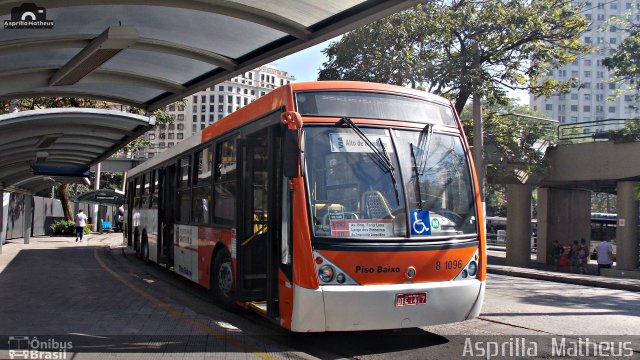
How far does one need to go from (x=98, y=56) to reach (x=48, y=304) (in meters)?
4.16

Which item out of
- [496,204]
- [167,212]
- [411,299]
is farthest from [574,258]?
[496,204]

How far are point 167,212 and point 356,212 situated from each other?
26.4ft

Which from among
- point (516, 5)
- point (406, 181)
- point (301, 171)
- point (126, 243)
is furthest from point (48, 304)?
point (516, 5)

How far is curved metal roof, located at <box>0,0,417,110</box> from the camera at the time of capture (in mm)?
7672

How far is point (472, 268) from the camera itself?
7094mm

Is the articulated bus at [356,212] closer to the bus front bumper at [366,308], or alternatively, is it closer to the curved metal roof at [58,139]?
the bus front bumper at [366,308]

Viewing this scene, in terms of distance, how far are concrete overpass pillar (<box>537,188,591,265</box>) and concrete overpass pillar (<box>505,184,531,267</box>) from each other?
4.14 feet

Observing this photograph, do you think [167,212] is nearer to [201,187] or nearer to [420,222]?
[201,187]

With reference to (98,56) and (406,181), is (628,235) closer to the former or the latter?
(406,181)

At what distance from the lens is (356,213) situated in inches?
260

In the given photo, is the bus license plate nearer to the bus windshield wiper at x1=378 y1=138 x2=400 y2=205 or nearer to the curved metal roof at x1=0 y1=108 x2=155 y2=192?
the bus windshield wiper at x1=378 y1=138 x2=400 y2=205

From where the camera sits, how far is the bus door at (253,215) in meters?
7.86

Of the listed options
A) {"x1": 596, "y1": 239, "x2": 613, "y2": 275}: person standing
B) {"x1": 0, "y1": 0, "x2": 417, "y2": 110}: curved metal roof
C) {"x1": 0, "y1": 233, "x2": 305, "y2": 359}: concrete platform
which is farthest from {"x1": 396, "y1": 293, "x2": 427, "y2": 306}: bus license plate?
{"x1": 596, "y1": 239, "x2": 613, "y2": 275}: person standing

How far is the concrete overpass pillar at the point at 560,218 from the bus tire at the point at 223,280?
22.7 meters
